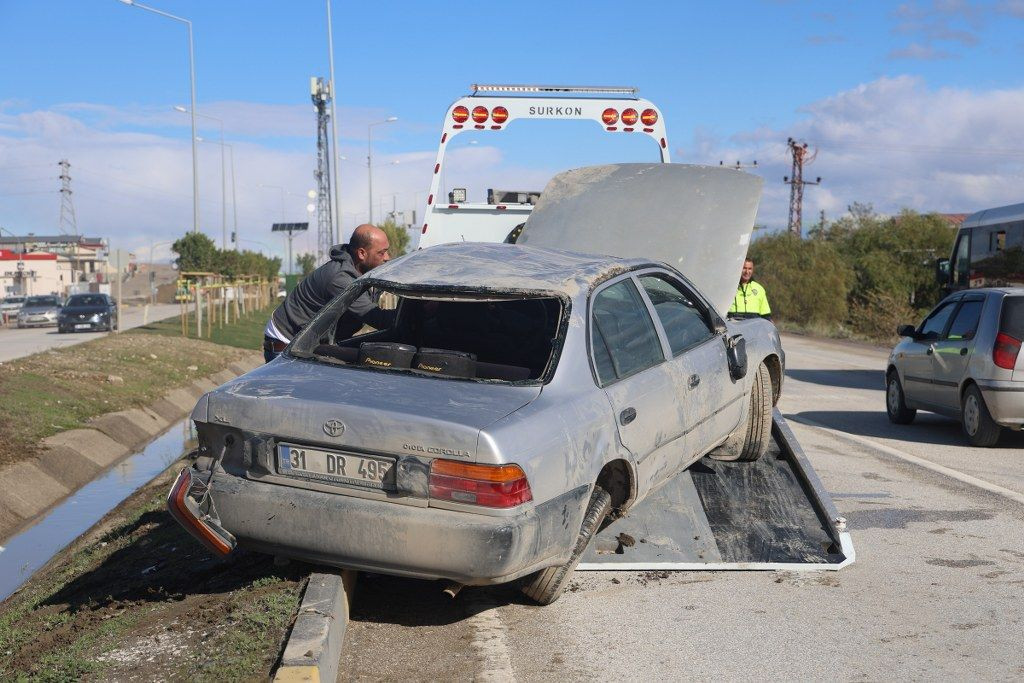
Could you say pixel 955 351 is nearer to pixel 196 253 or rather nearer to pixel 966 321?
pixel 966 321

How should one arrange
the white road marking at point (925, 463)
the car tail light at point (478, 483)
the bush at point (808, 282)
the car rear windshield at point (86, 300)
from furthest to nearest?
the bush at point (808, 282) → the car rear windshield at point (86, 300) → the white road marking at point (925, 463) → the car tail light at point (478, 483)

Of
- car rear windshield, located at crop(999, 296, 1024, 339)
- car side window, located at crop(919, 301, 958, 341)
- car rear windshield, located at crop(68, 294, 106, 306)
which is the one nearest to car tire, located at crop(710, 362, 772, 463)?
car rear windshield, located at crop(999, 296, 1024, 339)

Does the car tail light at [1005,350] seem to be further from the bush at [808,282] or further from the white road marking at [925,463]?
the bush at [808,282]

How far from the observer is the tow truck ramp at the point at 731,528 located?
6129mm

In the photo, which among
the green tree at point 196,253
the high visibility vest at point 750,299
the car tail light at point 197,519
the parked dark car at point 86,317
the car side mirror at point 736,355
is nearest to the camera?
the car tail light at point 197,519

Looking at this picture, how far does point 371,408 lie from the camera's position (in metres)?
4.70

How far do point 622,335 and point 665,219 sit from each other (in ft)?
12.2

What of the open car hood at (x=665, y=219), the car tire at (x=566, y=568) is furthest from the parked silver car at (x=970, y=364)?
the car tire at (x=566, y=568)

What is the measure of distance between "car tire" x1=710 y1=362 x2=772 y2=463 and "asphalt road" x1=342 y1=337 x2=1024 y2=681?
2.52 feet

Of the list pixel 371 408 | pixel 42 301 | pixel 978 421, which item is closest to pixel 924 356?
pixel 978 421

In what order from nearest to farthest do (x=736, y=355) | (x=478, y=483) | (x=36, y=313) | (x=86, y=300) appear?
1. (x=478, y=483)
2. (x=736, y=355)
3. (x=86, y=300)
4. (x=36, y=313)

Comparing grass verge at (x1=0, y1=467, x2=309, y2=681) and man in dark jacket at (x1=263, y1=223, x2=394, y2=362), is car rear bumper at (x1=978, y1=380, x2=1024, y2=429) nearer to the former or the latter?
man in dark jacket at (x1=263, y1=223, x2=394, y2=362)

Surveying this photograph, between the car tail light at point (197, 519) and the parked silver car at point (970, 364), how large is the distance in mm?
8355

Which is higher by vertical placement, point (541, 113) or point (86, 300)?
point (541, 113)
